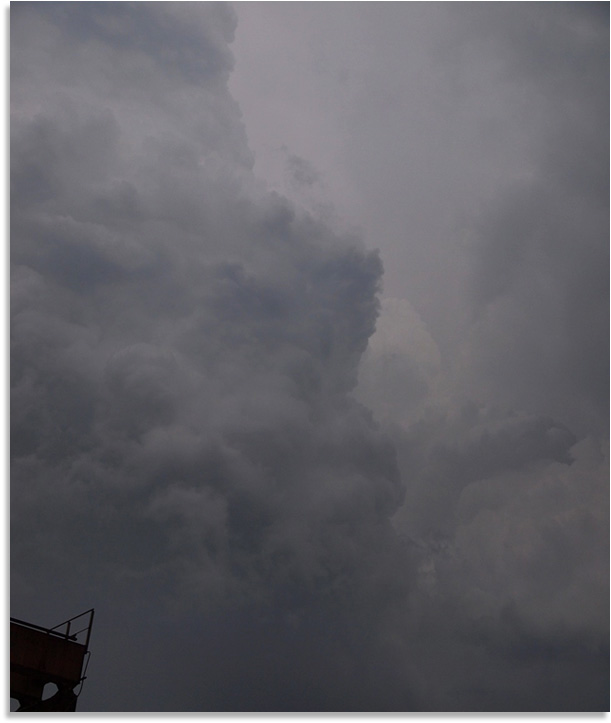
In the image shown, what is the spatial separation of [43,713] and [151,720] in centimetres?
650

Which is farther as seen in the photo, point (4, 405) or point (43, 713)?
point (43, 713)

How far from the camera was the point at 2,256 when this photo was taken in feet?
52.4

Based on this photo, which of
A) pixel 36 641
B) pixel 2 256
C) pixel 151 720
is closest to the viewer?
pixel 151 720

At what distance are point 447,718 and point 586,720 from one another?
2913 millimetres

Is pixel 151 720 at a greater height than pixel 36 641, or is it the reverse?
pixel 36 641

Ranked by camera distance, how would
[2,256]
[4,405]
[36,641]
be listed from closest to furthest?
[4,405] → [2,256] → [36,641]

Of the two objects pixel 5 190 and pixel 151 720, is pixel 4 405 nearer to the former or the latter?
pixel 5 190

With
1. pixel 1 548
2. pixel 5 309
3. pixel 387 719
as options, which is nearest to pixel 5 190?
pixel 5 309

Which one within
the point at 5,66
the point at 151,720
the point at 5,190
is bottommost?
the point at 151,720

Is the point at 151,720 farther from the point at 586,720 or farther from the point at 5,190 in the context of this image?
the point at 5,190

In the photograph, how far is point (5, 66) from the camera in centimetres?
1667

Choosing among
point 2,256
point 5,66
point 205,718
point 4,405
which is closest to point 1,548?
point 4,405

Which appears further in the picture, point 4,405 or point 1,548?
point 4,405

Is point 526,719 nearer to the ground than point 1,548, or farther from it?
nearer to the ground
